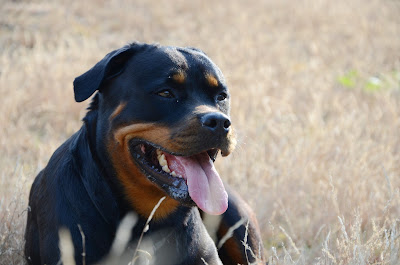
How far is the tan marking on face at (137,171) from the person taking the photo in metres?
3.07

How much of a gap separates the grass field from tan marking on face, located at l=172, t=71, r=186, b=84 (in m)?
0.67

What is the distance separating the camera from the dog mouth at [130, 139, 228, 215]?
119 inches

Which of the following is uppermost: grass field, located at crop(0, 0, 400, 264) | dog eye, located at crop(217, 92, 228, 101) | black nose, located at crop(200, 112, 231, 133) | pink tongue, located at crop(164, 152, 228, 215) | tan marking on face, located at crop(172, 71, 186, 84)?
tan marking on face, located at crop(172, 71, 186, 84)

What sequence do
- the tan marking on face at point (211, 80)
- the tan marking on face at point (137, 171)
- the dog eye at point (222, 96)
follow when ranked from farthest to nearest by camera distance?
Result: the dog eye at point (222, 96) < the tan marking on face at point (211, 80) < the tan marking on face at point (137, 171)

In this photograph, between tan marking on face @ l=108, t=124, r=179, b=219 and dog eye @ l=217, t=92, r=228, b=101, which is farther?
dog eye @ l=217, t=92, r=228, b=101

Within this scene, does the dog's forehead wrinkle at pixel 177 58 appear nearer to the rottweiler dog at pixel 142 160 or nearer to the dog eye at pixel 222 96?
the rottweiler dog at pixel 142 160

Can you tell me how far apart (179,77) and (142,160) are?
1.77 ft

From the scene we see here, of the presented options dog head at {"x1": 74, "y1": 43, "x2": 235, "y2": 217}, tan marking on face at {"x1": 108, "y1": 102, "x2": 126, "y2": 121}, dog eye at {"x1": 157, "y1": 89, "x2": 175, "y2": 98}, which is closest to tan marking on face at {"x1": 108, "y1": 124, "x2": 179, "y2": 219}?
dog head at {"x1": 74, "y1": 43, "x2": 235, "y2": 217}

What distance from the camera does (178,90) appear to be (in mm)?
3252

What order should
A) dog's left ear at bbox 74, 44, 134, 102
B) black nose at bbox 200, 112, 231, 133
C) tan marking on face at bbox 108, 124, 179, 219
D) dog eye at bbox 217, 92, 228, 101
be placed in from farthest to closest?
dog eye at bbox 217, 92, 228, 101, dog's left ear at bbox 74, 44, 134, 102, tan marking on face at bbox 108, 124, 179, 219, black nose at bbox 200, 112, 231, 133

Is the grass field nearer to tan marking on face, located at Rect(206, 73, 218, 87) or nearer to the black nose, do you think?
tan marking on face, located at Rect(206, 73, 218, 87)

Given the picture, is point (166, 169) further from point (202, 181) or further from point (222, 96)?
point (222, 96)

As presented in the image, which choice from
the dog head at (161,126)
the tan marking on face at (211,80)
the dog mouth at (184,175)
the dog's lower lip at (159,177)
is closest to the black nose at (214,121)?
the dog head at (161,126)

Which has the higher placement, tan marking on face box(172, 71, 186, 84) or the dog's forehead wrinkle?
the dog's forehead wrinkle
